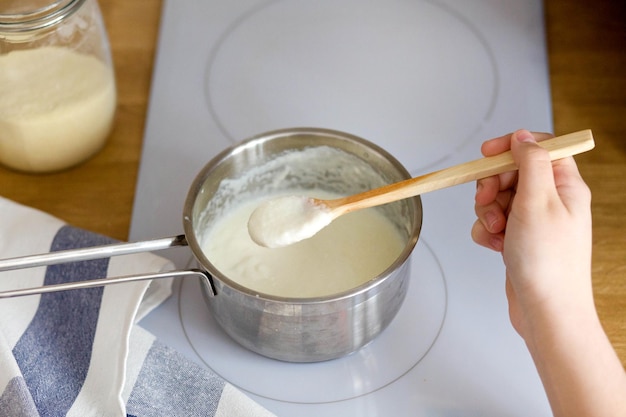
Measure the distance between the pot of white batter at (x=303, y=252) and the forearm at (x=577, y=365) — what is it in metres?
0.14

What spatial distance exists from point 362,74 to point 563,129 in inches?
10.0

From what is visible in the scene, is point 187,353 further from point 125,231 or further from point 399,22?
point 399,22

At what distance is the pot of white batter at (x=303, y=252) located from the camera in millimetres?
740

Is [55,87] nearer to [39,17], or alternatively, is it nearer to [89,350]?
[39,17]

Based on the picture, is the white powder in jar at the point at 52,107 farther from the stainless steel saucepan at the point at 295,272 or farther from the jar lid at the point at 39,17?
the stainless steel saucepan at the point at 295,272

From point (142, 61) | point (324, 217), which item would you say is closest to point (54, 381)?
point (324, 217)

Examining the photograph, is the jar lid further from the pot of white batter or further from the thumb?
the thumb

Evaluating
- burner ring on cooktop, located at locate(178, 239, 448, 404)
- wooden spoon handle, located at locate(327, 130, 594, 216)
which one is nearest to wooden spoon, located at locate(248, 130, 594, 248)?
wooden spoon handle, located at locate(327, 130, 594, 216)

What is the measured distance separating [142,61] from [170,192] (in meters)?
0.24

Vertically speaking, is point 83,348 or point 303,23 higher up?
point 303,23

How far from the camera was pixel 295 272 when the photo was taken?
33.2 inches

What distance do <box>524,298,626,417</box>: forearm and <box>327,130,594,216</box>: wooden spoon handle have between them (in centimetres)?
13

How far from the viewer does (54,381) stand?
770 millimetres

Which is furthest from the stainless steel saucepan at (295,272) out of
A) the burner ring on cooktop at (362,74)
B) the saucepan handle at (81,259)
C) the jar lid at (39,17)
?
the jar lid at (39,17)
